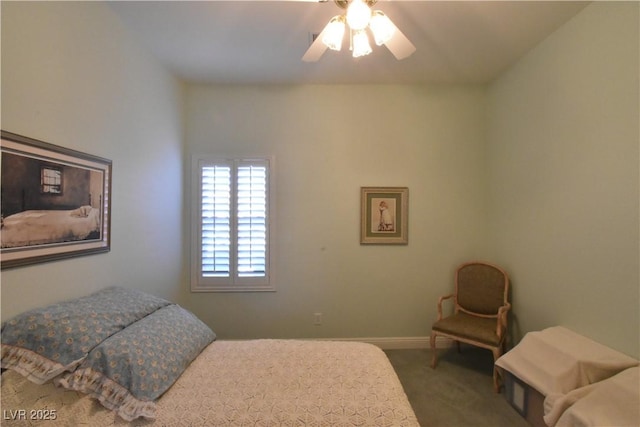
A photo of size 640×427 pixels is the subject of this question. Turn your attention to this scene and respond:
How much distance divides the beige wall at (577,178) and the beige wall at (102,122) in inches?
131

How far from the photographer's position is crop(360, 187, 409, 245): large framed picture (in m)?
3.02

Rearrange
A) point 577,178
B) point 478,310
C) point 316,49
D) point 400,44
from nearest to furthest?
point 400,44 → point 316,49 → point 577,178 → point 478,310

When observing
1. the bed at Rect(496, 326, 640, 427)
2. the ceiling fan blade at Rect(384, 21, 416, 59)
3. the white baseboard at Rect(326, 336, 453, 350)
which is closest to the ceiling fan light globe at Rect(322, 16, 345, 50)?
the ceiling fan blade at Rect(384, 21, 416, 59)

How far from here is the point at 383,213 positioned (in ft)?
Answer: 9.92

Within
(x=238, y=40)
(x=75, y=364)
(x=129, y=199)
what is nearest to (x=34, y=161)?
(x=129, y=199)

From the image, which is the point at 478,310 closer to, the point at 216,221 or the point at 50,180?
the point at 216,221

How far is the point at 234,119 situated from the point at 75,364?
8.21ft

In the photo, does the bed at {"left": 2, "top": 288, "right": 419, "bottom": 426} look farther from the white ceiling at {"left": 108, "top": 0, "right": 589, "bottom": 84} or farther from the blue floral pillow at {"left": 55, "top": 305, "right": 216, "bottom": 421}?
the white ceiling at {"left": 108, "top": 0, "right": 589, "bottom": 84}

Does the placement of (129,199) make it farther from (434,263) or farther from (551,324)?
(551,324)

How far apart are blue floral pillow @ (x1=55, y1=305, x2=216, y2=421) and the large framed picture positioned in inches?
82.4

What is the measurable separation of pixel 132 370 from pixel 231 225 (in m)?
1.84

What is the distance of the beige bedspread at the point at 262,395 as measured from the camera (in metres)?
1.14

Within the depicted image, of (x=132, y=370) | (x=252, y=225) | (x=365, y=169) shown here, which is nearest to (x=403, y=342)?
(x=365, y=169)

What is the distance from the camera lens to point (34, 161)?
1.35 meters
